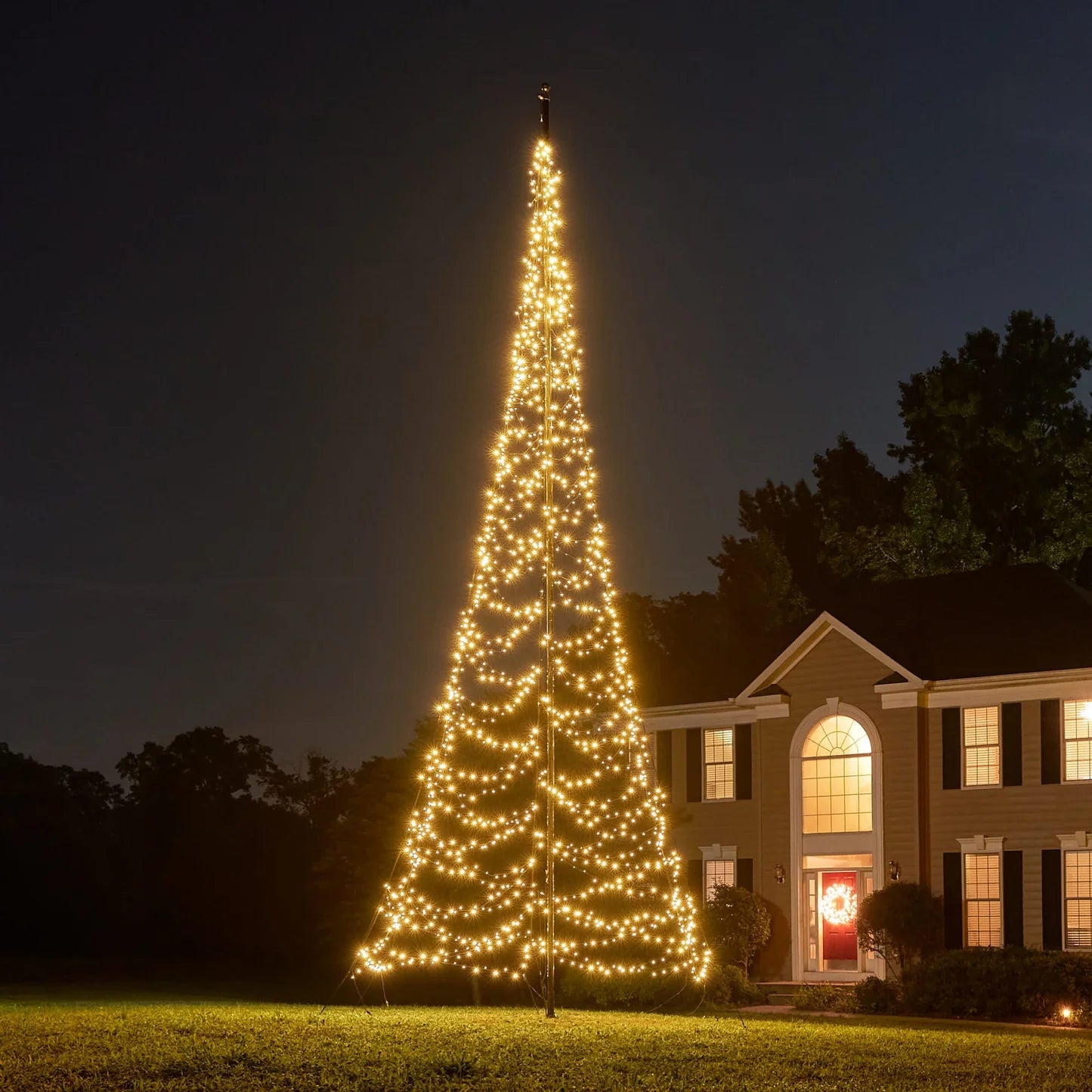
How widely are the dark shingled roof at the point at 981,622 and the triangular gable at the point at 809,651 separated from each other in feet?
0.53

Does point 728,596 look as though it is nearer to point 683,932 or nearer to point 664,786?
point 664,786

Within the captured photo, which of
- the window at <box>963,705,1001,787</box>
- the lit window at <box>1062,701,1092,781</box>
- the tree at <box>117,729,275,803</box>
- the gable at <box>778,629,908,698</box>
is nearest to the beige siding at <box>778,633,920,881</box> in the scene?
the gable at <box>778,629,908,698</box>

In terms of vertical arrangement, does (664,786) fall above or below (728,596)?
below

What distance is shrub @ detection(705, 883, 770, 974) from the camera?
1139 inches

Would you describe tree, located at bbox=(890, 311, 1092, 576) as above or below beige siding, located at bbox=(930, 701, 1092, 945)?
above

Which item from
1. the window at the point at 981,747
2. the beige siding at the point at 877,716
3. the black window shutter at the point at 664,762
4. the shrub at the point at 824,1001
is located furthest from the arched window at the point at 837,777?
the shrub at the point at 824,1001

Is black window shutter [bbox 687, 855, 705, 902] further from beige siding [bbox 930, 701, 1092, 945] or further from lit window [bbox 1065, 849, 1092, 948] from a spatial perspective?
lit window [bbox 1065, 849, 1092, 948]

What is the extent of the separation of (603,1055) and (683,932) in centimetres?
469

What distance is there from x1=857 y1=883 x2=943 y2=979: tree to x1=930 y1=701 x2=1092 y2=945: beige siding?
2.73 feet

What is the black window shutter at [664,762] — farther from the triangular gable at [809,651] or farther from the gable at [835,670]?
the gable at [835,670]

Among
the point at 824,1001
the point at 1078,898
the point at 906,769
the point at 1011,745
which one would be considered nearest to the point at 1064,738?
the point at 1011,745

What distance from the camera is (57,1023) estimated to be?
16.5 metres

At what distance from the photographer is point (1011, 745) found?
2759 cm

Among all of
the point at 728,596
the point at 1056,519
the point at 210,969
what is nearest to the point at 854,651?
the point at 1056,519
